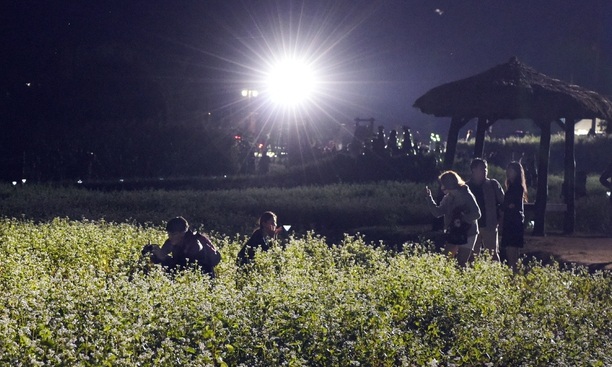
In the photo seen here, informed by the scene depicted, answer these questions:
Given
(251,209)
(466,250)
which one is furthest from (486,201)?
(251,209)

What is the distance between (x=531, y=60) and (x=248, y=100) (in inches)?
1145

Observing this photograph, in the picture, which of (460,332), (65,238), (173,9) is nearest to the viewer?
(460,332)

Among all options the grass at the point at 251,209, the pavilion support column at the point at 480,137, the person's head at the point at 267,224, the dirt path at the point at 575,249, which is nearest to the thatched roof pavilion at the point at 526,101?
the dirt path at the point at 575,249

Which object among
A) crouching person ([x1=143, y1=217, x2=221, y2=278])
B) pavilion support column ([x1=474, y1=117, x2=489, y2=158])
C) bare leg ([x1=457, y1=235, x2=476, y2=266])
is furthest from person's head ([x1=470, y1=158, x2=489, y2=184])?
pavilion support column ([x1=474, y1=117, x2=489, y2=158])

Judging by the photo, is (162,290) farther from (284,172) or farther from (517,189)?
(284,172)

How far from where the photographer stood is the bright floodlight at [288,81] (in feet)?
135

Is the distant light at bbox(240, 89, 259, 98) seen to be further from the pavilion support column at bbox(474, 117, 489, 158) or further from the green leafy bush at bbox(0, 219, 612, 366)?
the green leafy bush at bbox(0, 219, 612, 366)

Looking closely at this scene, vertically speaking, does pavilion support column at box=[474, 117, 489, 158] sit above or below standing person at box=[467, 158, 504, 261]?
above

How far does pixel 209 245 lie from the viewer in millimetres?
10742

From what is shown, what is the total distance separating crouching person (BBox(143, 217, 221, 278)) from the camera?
10625mm

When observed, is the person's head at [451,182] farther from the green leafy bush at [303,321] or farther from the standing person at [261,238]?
the standing person at [261,238]

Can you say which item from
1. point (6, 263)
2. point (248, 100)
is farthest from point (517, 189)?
point (248, 100)

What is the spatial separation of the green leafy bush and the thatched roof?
8.54 metres

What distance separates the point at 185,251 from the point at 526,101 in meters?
9.65
